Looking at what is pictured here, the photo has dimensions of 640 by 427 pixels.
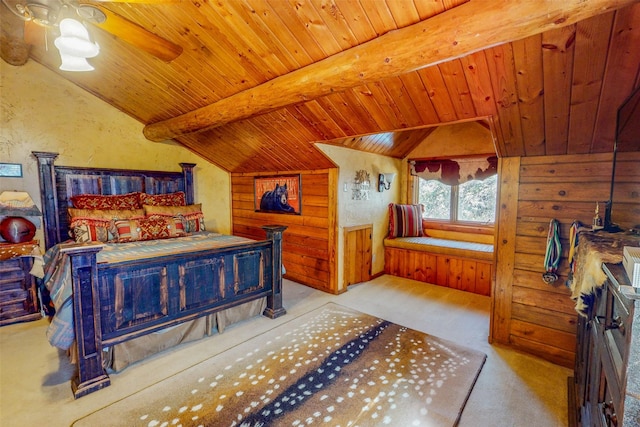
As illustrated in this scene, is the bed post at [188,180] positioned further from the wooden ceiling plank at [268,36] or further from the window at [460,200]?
the window at [460,200]

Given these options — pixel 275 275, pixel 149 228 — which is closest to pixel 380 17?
pixel 275 275

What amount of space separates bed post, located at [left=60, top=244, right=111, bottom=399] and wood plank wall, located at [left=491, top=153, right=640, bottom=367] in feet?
10.5

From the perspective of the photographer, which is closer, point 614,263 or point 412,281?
point 614,263

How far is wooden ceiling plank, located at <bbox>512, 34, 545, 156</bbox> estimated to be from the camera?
1618 millimetres

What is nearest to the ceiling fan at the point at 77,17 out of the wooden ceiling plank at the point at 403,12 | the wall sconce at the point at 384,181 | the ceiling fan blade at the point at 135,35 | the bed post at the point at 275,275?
the ceiling fan blade at the point at 135,35

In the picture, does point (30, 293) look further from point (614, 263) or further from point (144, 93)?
point (614, 263)

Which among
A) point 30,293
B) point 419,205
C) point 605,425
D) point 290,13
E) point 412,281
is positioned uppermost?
point 290,13

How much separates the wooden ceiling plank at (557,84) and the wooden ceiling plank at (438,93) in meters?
0.59

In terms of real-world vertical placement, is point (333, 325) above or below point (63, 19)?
below

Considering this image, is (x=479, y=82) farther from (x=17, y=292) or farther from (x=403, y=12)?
(x=17, y=292)

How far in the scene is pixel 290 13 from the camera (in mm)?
1919

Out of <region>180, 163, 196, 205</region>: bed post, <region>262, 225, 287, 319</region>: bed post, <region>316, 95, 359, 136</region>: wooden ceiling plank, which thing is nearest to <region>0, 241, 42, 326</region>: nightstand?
<region>180, 163, 196, 205</region>: bed post

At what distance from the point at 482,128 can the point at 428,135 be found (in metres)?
0.79

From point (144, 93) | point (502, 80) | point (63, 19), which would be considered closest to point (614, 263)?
point (502, 80)
